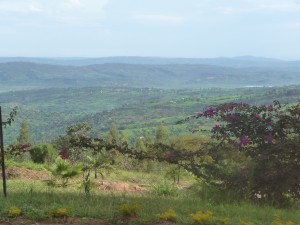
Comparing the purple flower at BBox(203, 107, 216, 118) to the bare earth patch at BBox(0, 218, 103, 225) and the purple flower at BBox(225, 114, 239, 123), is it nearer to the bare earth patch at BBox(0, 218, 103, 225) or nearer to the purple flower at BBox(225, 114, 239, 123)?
the purple flower at BBox(225, 114, 239, 123)

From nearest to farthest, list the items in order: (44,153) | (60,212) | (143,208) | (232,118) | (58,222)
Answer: (58,222)
(60,212)
(143,208)
(232,118)
(44,153)

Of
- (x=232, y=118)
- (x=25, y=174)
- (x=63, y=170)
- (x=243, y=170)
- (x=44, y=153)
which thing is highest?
(x=232, y=118)

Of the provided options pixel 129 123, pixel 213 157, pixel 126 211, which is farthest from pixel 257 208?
pixel 129 123

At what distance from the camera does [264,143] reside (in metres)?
8.20

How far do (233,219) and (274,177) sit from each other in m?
1.75

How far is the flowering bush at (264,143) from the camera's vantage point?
7.83 m

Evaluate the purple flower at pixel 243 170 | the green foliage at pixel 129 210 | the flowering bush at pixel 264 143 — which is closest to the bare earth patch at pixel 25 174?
the flowering bush at pixel 264 143

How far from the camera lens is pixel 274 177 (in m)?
7.81

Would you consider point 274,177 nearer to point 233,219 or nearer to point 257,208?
point 257,208

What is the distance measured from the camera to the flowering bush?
783cm

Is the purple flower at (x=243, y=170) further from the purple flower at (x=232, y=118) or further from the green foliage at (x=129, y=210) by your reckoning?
the green foliage at (x=129, y=210)

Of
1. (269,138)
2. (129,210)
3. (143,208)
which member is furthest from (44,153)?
(129,210)

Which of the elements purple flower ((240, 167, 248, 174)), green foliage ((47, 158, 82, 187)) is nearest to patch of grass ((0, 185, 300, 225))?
purple flower ((240, 167, 248, 174))

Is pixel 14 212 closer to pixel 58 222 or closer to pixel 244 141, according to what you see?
pixel 58 222
